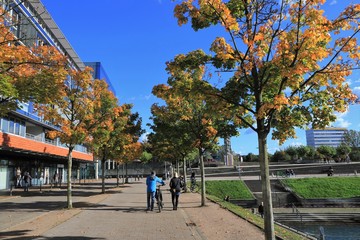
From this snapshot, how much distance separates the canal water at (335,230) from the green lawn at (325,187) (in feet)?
34.8

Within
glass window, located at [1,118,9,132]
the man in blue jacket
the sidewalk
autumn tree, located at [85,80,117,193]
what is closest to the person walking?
the man in blue jacket

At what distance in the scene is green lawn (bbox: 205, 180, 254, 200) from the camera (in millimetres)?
36281

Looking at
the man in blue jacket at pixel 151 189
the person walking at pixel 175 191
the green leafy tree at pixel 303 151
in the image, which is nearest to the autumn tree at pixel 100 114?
the man in blue jacket at pixel 151 189

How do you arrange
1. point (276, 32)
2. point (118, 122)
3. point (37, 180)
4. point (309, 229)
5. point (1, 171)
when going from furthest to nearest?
point (37, 180) < point (1, 171) < point (118, 122) < point (309, 229) < point (276, 32)

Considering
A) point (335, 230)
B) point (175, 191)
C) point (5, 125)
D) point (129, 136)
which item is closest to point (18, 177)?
point (5, 125)

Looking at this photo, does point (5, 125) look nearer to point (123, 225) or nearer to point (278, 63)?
point (123, 225)

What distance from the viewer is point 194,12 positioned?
8.42 metres

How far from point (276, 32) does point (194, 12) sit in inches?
75.3

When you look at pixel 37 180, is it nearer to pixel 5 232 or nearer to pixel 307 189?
pixel 307 189

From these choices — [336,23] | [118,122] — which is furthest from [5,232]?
[118,122]

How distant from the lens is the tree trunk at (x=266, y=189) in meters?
7.49

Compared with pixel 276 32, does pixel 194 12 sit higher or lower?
higher

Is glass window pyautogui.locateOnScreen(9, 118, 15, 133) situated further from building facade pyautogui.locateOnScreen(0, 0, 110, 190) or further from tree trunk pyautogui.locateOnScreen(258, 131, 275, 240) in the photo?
tree trunk pyautogui.locateOnScreen(258, 131, 275, 240)

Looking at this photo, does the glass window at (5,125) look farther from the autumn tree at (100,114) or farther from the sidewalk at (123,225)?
the sidewalk at (123,225)
